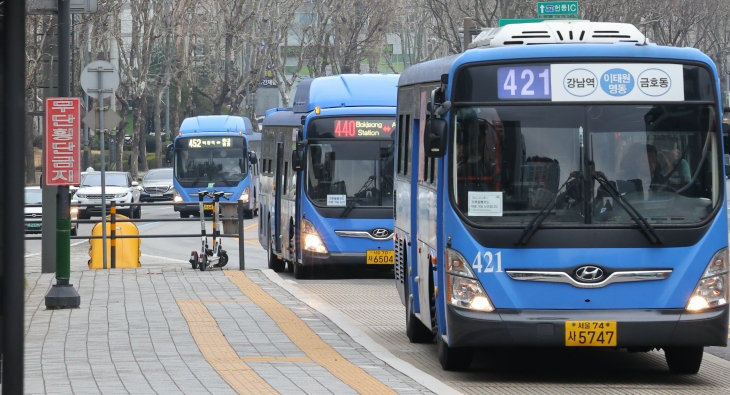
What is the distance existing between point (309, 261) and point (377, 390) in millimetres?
11392

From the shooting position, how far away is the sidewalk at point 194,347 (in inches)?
344

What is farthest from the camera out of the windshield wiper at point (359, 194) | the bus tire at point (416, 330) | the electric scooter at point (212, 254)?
the electric scooter at point (212, 254)

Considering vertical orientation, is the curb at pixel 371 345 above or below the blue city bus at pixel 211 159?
below

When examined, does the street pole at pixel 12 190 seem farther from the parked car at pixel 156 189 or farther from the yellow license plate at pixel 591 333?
the parked car at pixel 156 189

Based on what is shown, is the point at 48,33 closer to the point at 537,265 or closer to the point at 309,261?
the point at 309,261

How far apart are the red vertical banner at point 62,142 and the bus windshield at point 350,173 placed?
5.56 m

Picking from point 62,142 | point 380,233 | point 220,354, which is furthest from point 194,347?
point 380,233

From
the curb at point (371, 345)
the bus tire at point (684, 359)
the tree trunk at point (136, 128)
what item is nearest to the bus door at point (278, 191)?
the curb at point (371, 345)

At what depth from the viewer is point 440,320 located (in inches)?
390

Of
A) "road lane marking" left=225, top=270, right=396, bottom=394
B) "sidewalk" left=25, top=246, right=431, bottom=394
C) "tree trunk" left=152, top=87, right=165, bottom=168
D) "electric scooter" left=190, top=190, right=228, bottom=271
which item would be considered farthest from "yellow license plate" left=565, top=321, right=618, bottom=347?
"tree trunk" left=152, top=87, right=165, bottom=168

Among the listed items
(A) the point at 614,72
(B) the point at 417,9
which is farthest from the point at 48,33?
(B) the point at 417,9

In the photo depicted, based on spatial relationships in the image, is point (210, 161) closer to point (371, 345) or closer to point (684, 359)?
point (371, 345)

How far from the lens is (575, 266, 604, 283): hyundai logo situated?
9203 mm

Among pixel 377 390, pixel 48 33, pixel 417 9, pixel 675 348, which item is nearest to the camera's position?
pixel 377 390
